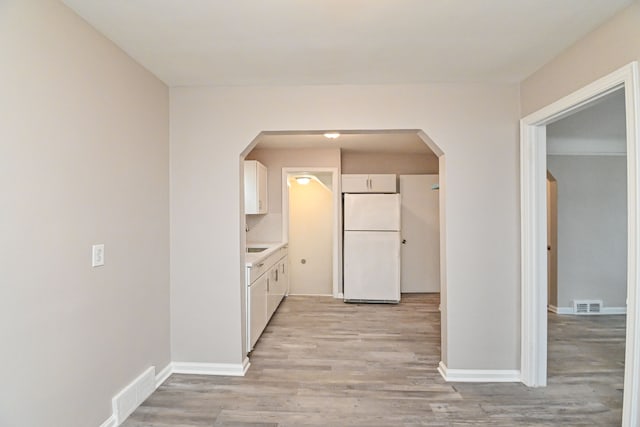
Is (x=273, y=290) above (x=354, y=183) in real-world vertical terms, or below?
below

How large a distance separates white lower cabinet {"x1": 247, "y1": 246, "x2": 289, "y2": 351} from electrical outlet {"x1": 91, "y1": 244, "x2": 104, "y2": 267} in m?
1.24

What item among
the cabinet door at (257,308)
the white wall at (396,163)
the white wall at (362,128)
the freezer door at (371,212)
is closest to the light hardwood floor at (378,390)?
the cabinet door at (257,308)

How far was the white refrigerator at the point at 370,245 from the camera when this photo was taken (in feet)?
15.9

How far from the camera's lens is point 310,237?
6.09 m

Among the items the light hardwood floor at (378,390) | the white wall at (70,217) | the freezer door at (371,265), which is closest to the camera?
the white wall at (70,217)

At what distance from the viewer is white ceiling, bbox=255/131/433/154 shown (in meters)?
4.35

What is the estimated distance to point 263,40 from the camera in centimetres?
195

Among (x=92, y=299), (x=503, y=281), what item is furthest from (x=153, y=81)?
(x=503, y=281)

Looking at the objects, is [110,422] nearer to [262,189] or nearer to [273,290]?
[273,290]

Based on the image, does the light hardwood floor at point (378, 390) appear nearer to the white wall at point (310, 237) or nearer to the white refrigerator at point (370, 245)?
the white refrigerator at point (370, 245)

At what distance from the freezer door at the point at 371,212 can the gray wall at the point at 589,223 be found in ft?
6.97

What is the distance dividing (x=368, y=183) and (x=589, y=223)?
118 inches

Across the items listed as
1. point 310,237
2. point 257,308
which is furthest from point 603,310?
point 257,308

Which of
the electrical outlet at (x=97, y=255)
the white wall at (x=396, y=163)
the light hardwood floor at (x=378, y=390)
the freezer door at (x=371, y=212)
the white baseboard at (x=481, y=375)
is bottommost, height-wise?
the light hardwood floor at (x=378, y=390)
